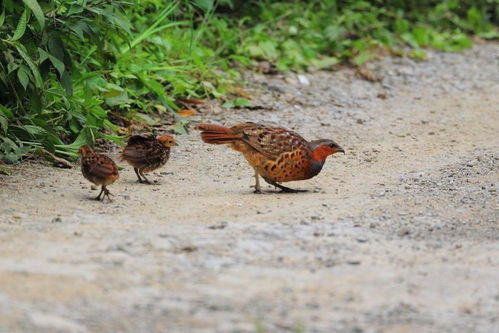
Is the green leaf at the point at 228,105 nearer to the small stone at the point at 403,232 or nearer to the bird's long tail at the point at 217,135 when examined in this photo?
the bird's long tail at the point at 217,135

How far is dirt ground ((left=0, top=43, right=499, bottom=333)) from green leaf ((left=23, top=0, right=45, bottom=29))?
1233mm

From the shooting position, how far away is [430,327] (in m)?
4.73

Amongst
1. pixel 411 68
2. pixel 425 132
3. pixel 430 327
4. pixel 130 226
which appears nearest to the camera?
pixel 430 327

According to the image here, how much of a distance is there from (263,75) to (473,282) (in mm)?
7020

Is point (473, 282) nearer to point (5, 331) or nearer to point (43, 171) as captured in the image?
point (5, 331)

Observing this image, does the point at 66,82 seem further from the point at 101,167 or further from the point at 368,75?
the point at 368,75

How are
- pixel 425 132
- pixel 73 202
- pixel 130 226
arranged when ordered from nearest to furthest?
pixel 130 226
pixel 73 202
pixel 425 132

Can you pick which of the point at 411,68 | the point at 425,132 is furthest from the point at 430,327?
the point at 411,68

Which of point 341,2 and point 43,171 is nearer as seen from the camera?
point 43,171

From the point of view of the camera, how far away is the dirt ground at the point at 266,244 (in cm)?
474

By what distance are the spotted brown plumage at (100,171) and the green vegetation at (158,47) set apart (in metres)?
0.61

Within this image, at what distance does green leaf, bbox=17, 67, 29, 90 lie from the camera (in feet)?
24.2

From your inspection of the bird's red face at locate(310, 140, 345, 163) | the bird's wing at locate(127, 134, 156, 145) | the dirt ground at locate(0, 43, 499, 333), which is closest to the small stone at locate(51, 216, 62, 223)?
the dirt ground at locate(0, 43, 499, 333)

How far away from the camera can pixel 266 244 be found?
19.2ft
